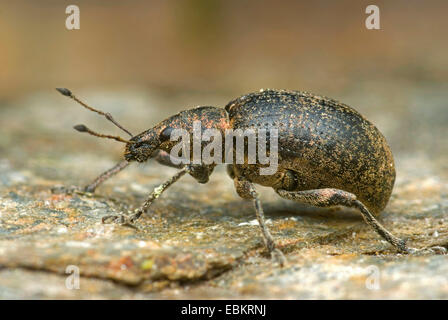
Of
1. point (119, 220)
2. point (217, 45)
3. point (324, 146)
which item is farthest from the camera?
point (217, 45)

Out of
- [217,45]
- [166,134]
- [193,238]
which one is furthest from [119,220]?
[217,45]

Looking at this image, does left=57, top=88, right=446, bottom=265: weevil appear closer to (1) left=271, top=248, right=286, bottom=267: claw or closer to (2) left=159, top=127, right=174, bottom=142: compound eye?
(2) left=159, top=127, right=174, bottom=142: compound eye

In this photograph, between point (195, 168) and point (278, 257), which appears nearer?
point (278, 257)

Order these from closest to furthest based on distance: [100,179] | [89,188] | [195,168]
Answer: [195,168]
[89,188]
[100,179]

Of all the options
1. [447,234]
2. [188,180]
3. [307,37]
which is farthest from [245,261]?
[307,37]

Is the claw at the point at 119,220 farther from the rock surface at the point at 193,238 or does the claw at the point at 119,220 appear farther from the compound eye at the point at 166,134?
the compound eye at the point at 166,134

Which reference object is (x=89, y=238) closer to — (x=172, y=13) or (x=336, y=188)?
(x=336, y=188)

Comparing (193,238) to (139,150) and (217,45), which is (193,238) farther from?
(217,45)
